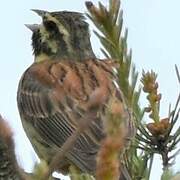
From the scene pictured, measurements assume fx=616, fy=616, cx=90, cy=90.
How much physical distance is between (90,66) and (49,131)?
2.25 feet

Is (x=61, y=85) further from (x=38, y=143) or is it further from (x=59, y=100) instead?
(x=38, y=143)

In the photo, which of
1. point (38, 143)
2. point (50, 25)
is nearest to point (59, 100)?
point (38, 143)

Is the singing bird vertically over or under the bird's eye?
under

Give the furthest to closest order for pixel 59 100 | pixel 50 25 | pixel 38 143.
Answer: pixel 50 25 < pixel 59 100 < pixel 38 143

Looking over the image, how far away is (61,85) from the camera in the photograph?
4066mm

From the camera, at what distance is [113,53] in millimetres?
1684

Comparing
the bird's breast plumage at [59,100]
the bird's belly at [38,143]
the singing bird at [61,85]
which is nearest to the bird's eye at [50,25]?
the singing bird at [61,85]

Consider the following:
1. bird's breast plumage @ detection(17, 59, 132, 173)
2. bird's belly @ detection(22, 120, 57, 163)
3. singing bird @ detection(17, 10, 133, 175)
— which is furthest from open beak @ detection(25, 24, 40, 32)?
bird's belly @ detection(22, 120, 57, 163)

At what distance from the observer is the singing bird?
11.4 ft

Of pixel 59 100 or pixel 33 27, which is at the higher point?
pixel 33 27

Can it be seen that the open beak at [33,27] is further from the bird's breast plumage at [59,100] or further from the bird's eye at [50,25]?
the bird's breast plumage at [59,100]

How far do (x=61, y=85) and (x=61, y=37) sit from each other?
0.86 metres

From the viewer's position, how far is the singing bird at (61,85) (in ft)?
11.4

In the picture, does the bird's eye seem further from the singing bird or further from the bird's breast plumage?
the bird's breast plumage
